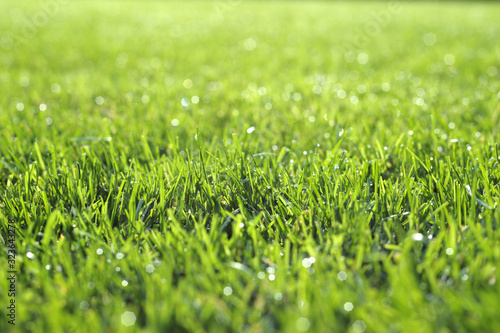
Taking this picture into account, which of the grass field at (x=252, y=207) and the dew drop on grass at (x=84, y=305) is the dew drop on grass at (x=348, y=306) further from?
the dew drop on grass at (x=84, y=305)

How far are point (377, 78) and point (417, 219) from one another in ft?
9.30

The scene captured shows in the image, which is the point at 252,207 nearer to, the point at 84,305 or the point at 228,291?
the point at 228,291

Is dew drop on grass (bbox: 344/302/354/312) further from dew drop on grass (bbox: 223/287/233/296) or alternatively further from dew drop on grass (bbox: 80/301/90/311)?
dew drop on grass (bbox: 80/301/90/311)

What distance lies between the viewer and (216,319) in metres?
1.04

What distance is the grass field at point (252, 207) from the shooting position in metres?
1.05

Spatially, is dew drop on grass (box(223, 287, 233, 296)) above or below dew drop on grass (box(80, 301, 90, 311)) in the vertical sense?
above

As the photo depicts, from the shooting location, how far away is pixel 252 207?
1.60 m

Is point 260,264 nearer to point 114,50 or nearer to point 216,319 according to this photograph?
point 216,319

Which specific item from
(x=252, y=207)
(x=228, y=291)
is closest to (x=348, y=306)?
(x=228, y=291)

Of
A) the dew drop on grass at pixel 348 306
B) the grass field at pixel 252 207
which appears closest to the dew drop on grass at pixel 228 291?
the grass field at pixel 252 207

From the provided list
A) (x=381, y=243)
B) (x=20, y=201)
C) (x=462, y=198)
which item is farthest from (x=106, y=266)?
(x=462, y=198)

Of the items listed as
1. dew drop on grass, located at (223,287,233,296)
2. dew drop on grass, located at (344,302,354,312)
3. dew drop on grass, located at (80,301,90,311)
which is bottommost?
dew drop on grass, located at (80,301,90,311)

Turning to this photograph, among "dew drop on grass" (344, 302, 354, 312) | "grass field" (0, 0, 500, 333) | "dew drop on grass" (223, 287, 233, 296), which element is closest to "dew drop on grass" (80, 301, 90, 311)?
"grass field" (0, 0, 500, 333)

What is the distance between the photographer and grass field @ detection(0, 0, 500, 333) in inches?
41.5
